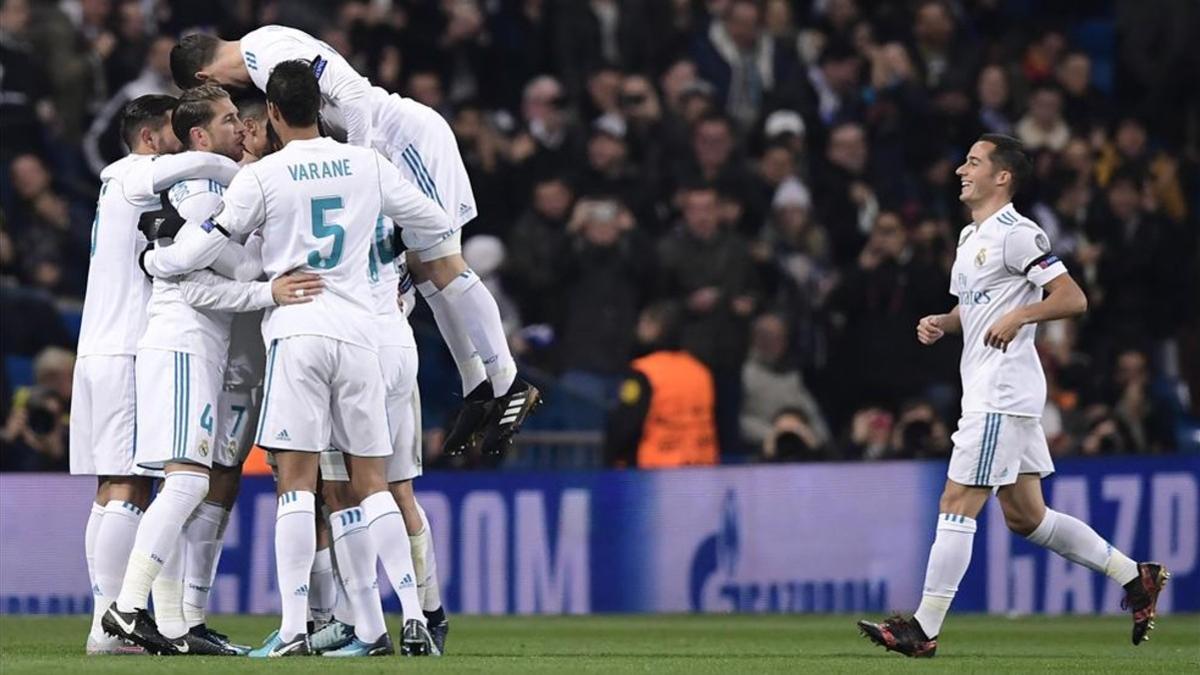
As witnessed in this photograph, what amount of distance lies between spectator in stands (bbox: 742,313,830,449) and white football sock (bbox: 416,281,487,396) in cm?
597

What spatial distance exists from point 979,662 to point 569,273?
789cm

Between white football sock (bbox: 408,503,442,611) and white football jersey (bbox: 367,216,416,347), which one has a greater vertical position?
white football jersey (bbox: 367,216,416,347)

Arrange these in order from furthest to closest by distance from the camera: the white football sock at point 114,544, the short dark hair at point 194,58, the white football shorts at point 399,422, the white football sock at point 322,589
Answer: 1. the short dark hair at point 194,58
2. the white football sock at point 322,589
3. the white football sock at point 114,544
4. the white football shorts at point 399,422

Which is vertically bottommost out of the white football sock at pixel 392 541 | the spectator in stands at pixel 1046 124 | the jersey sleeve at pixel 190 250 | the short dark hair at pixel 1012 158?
the white football sock at pixel 392 541

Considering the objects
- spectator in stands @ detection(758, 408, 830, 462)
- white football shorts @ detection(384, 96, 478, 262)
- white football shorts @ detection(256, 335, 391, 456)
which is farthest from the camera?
spectator in stands @ detection(758, 408, 830, 462)

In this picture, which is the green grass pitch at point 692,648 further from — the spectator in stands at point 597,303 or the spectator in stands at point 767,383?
the spectator in stands at point 597,303

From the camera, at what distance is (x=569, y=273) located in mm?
18031

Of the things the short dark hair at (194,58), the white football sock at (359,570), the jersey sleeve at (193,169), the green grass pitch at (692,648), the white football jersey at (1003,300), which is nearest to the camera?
the green grass pitch at (692,648)

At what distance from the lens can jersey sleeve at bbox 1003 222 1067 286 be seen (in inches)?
448

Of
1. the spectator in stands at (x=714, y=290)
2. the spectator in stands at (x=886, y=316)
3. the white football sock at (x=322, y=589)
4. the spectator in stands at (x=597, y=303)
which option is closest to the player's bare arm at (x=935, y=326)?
the white football sock at (x=322, y=589)

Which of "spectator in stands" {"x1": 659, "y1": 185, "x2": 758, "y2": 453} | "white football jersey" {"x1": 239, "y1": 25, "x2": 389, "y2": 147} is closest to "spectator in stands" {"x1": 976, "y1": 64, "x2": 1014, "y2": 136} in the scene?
"spectator in stands" {"x1": 659, "y1": 185, "x2": 758, "y2": 453}

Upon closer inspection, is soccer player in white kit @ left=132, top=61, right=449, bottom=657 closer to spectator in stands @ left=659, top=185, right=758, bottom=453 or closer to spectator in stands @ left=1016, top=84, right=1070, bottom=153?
spectator in stands @ left=659, top=185, right=758, bottom=453

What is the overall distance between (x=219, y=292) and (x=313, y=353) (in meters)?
0.68

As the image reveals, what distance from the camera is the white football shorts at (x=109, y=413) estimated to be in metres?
10.9
